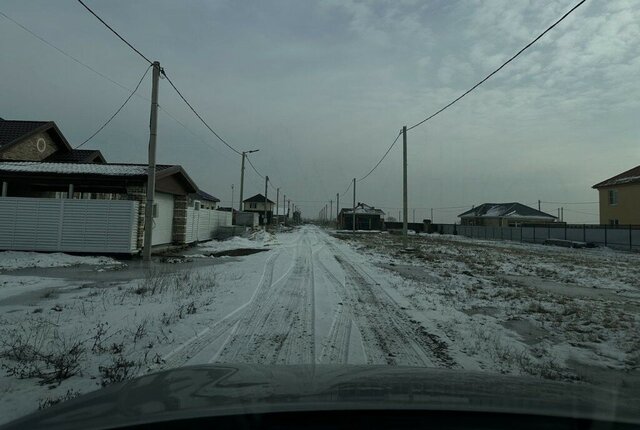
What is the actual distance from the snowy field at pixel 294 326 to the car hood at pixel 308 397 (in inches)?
85.4

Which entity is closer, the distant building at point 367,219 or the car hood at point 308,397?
the car hood at point 308,397

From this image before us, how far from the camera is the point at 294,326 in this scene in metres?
7.44

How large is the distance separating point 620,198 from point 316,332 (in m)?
44.9

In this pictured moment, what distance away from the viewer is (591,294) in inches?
471

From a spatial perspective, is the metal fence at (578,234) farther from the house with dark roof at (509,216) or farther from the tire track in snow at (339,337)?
the tire track in snow at (339,337)

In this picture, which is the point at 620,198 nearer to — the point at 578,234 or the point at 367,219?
the point at 578,234

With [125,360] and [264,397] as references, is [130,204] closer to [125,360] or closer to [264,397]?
[125,360]

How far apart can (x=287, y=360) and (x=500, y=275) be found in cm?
1205

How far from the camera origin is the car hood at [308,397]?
6.67ft

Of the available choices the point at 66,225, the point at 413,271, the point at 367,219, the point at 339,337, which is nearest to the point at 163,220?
the point at 66,225

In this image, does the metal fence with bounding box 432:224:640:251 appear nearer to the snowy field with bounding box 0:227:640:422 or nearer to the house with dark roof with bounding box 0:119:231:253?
the snowy field with bounding box 0:227:640:422

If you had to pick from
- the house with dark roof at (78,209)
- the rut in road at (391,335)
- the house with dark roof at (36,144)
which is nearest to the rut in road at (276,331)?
the rut in road at (391,335)

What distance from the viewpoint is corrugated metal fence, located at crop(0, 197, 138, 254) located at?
18656 mm

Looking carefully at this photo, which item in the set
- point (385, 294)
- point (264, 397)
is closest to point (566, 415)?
point (264, 397)
